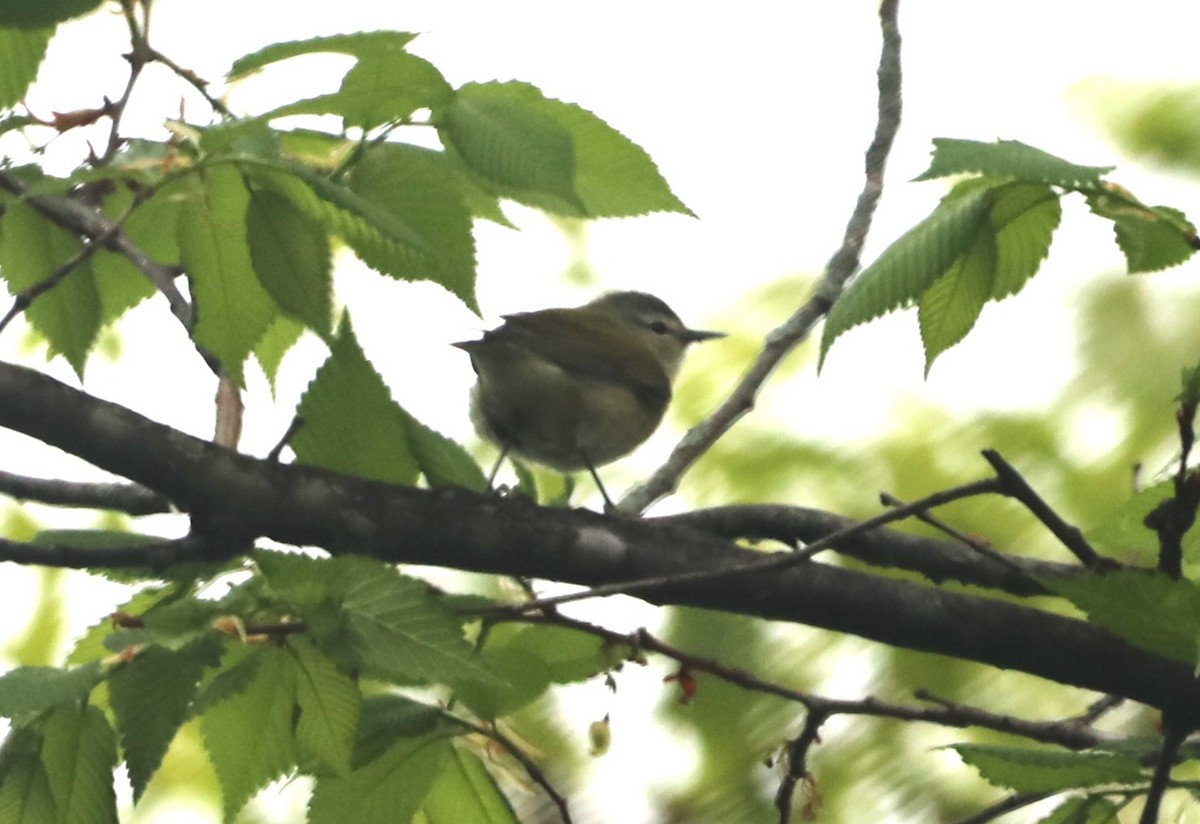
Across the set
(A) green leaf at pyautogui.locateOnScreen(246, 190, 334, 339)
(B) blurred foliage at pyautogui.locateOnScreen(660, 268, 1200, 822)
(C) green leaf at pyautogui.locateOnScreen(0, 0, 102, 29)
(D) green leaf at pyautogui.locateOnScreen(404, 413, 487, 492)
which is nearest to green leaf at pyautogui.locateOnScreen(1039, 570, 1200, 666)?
(D) green leaf at pyautogui.locateOnScreen(404, 413, 487, 492)

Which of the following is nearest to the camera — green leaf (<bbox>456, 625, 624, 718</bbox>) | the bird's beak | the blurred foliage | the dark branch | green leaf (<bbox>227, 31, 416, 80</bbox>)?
green leaf (<bbox>227, 31, 416, 80</bbox>)

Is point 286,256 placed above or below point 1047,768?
above

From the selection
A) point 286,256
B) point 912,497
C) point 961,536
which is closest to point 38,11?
point 286,256

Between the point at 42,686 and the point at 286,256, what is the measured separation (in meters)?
0.50

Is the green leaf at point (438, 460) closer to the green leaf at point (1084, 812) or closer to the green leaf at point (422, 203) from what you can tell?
the green leaf at point (422, 203)

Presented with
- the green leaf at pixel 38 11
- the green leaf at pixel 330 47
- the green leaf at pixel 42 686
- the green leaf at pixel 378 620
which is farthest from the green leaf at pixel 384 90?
the green leaf at pixel 42 686

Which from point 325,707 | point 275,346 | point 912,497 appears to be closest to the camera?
point 325,707

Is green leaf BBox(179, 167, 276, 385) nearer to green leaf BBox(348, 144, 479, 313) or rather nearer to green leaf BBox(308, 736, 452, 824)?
green leaf BBox(348, 144, 479, 313)

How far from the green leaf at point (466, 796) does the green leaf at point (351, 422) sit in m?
0.36

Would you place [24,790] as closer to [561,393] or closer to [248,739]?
[248,739]

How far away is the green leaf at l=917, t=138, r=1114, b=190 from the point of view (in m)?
1.38

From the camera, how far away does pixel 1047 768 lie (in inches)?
58.2

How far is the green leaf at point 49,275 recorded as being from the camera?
173 cm

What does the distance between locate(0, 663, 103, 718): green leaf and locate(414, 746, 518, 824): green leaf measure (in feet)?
1.58
